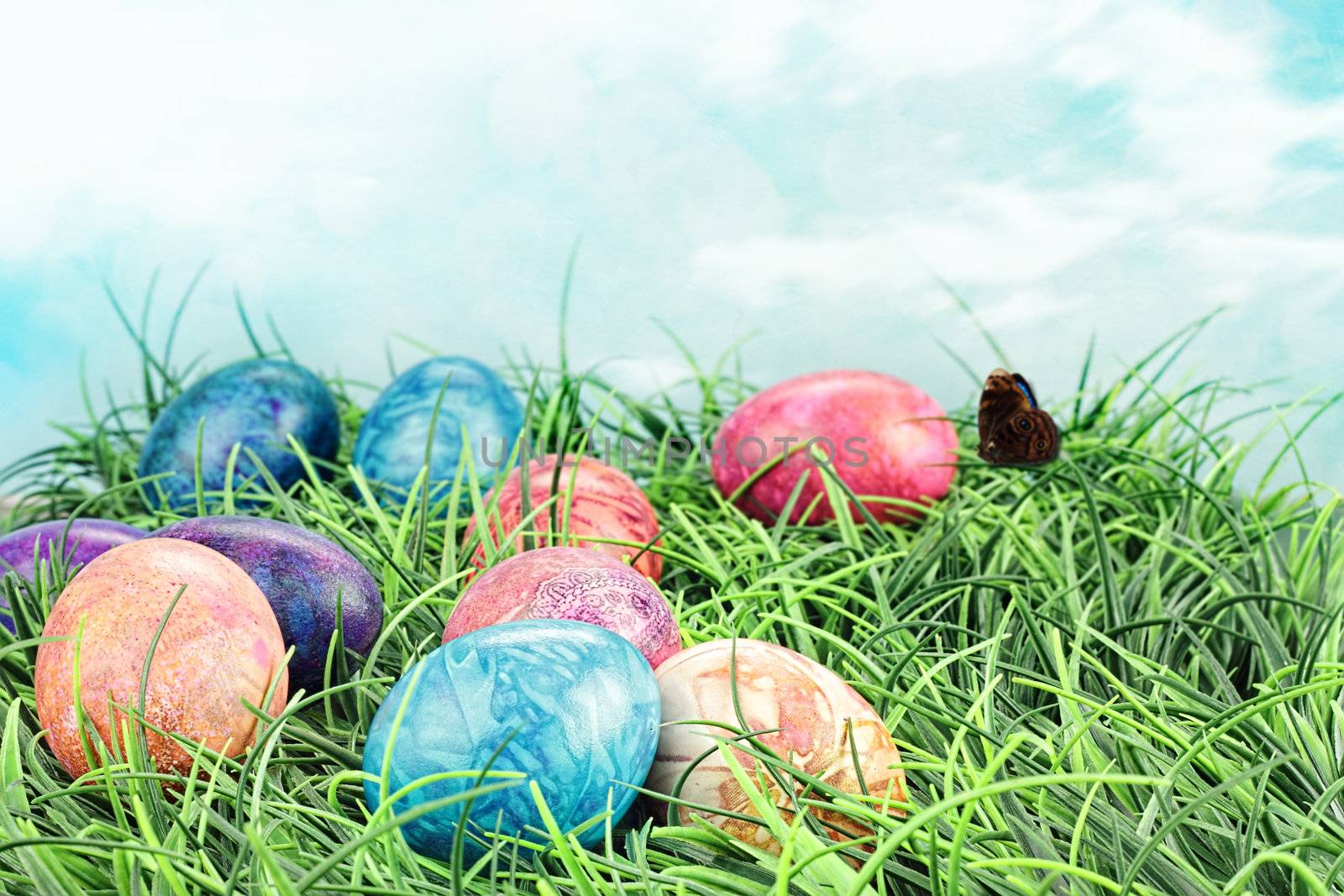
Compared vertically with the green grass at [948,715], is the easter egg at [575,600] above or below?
above

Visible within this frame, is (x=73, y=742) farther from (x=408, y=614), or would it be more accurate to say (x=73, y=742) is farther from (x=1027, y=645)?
(x=1027, y=645)

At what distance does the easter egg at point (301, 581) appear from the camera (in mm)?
1018

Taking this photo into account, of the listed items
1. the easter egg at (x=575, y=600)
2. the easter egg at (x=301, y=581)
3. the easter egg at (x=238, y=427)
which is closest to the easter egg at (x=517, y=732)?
the easter egg at (x=575, y=600)

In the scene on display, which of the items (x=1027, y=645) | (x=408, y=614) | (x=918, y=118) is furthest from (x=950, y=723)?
(x=918, y=118)

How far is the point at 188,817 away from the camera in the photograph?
784mm

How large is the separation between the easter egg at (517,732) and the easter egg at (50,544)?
0.57 metres

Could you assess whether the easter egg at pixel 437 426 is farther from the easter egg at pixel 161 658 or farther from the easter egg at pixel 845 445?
the easter egg at pixel 161 658

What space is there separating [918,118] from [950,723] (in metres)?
1.40

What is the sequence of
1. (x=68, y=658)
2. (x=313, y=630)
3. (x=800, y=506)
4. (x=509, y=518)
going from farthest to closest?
(x=800, y=506) < (x=509, y=518) < (x=313, y=630) < (x=68, y=658)

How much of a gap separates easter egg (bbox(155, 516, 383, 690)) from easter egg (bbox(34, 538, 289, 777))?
0.30 feet

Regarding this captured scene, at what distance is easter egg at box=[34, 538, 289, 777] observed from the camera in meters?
0.86

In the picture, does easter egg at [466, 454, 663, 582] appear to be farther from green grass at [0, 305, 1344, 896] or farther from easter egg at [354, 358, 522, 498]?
easter egg at [354, 358, 522, 498]

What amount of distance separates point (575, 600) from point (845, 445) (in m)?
0.67

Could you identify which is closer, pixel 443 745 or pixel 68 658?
pixel 443 745
